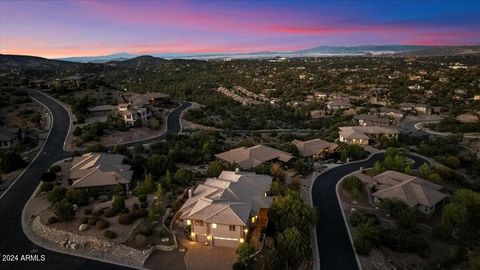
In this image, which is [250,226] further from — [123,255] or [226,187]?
[123,255]

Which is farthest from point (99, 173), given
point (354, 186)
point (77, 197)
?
point (354, 186)

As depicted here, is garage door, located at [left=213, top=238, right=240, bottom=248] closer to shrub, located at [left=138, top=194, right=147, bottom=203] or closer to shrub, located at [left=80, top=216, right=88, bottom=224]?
shrub, located at [left=138, top=194, right=147, bottom=203]

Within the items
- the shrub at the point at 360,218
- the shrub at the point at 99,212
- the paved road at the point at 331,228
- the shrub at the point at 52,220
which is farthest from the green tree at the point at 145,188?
the shrub at the point at 360,218

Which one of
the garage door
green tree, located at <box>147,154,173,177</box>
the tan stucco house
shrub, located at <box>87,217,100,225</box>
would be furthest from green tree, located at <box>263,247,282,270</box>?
the tan stucco house

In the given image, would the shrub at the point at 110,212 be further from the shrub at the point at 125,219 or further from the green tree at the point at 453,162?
the green tree at the point at 453,162

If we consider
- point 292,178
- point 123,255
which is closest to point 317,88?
point 292,178

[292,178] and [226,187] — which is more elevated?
[226,187]

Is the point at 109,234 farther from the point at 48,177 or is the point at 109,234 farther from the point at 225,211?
the point at 48,177
